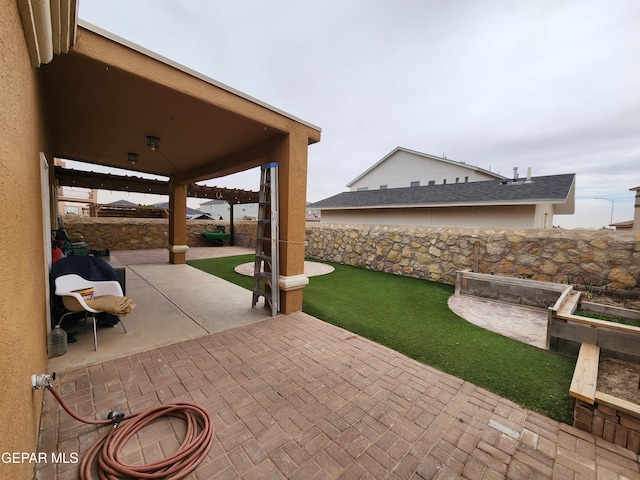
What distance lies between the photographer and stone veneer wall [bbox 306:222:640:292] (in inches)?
176

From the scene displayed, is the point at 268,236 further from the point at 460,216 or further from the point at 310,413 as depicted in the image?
the point at 460,216

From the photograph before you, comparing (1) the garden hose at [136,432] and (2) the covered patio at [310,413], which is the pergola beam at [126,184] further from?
(1) the garden hose at [136,432]

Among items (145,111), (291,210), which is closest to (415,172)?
(291,210)

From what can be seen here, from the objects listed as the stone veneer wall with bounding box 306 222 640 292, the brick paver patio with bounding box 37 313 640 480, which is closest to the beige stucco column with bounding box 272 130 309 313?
the brick paver patio with bounding box 37 313 640 480

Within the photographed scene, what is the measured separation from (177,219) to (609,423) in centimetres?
943

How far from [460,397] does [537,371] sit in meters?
1.11

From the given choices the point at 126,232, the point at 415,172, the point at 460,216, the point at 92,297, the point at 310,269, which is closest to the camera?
the point at 92,297

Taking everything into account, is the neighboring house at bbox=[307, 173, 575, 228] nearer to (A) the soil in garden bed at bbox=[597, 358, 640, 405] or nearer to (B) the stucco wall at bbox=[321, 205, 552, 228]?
(B) the stucco wall at bbox=[321, 205, 552, 228]

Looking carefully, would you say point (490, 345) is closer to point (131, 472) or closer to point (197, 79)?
point (131, 472)

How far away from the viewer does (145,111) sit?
134 inches

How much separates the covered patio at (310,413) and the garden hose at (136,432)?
7 centimetres

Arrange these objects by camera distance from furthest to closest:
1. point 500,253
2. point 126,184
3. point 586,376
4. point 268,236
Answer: point 126,184, point 500,253, point 268,236, point 586,376

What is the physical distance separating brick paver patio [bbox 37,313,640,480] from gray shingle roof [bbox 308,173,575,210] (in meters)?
9.04

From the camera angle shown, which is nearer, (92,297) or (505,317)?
(92,297)
